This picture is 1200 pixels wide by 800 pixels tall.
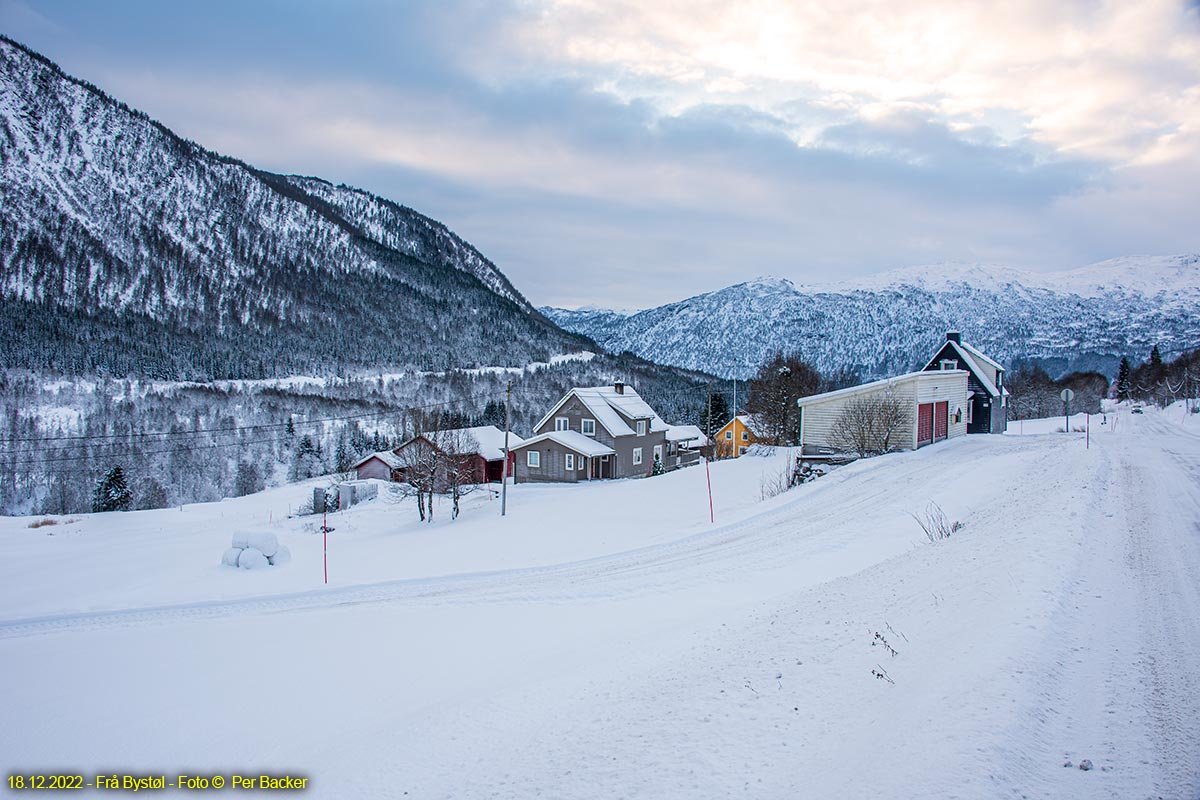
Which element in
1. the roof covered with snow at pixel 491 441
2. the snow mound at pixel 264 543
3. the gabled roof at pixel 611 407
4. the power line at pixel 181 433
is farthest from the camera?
the power line at pixel 181 433

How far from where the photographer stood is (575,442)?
45.1 metres

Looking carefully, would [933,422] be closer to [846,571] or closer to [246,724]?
[846,571]

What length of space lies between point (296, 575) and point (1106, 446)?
30.8m

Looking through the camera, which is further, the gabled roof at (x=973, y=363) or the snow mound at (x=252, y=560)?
the gabled roof at (x=973, y=363)

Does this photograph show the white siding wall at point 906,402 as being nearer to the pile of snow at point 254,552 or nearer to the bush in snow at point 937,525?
the bush in snow at point 937,525

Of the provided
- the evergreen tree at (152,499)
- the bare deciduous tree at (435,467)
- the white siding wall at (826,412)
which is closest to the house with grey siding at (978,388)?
the white siding wall at (826,412)

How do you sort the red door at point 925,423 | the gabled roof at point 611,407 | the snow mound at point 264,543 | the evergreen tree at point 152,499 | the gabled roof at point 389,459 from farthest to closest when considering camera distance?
the evergreen tree at point 152,499, the gabled roof at point 389,459, the gabled roof at point 611,407, the red door at point 925,423, the snow mound at point 264,543

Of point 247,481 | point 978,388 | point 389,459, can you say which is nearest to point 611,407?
point 389,459

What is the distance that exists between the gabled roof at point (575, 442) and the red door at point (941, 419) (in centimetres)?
2238

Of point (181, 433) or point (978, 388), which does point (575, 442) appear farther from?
point (181, 433)

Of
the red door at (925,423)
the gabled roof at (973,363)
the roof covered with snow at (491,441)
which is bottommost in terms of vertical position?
the roof covered with snow at (491,441)

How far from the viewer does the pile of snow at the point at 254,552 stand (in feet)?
67.3

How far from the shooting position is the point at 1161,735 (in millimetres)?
4363

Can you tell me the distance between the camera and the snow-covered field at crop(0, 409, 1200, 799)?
177 inches
